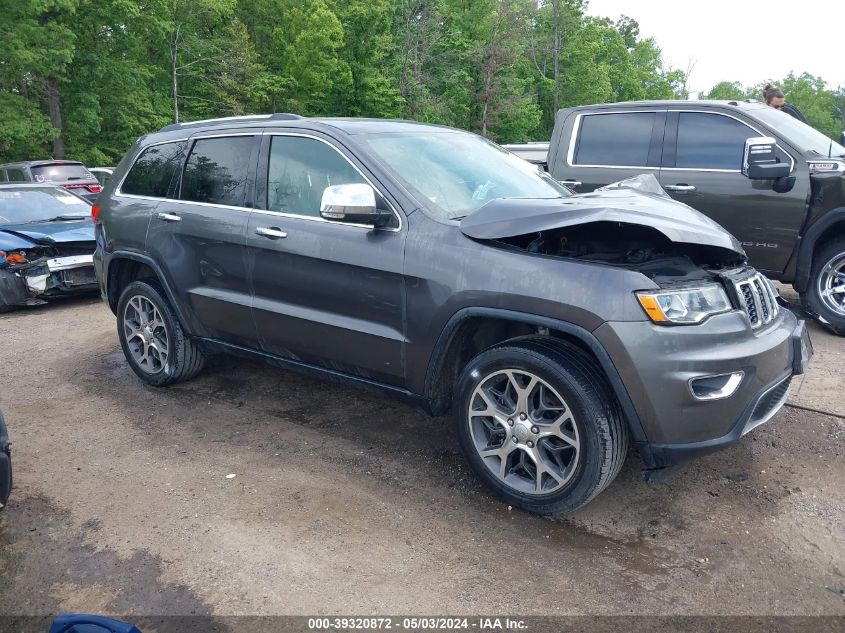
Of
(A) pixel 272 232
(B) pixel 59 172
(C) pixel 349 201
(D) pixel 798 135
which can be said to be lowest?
(B) pixel 59 172

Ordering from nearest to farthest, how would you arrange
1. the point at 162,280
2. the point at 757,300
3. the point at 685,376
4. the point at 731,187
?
the point at 685,376 → the point at 757,300 → the point at 162,280 → the point at 731,187

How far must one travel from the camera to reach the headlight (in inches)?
115

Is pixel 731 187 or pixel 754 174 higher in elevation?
pixel 754 174

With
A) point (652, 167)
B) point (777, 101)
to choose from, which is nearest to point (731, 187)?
point (652, 167)

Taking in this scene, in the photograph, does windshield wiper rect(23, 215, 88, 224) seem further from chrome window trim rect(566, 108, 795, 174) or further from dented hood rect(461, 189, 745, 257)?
dented hood rect(461, 189, 745, 257)

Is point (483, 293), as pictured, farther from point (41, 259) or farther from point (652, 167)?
point (41, 259)

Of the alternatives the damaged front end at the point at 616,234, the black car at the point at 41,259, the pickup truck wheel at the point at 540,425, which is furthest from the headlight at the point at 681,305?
the black car at the point at 41,259

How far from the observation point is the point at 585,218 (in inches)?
122

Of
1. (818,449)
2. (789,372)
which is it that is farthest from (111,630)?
(818,449)

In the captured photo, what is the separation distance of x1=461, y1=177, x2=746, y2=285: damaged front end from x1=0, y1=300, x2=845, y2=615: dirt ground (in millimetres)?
1164

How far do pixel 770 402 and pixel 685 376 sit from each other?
65 centimetres

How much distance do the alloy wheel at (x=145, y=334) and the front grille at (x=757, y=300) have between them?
3.80 meters

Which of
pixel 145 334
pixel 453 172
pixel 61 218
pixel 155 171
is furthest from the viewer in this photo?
pixel 61 218

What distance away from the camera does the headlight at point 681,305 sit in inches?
115
